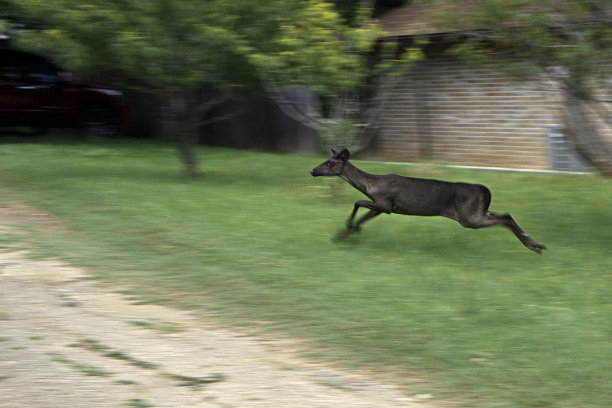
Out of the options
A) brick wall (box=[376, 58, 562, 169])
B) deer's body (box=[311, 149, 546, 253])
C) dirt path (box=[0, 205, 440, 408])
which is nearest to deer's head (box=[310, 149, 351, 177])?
deer's body (box=[311, 149, 546, 253])

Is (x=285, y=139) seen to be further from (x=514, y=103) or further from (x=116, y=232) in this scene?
(x=116, y=232)

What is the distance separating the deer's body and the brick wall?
6990mm

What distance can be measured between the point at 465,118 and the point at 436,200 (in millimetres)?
8708

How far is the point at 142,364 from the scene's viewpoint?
5176 mm

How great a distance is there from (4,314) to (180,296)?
56.1 inches

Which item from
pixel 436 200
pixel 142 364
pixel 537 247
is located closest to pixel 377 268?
pixel 436 200

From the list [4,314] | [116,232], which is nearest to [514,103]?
[116,232]

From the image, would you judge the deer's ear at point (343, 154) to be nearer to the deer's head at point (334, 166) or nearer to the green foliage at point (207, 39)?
the deer's head at point (334, 166)

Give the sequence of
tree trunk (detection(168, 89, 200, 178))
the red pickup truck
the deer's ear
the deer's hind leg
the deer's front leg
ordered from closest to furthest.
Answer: the deer's hind leg, the deer's front leg, the deer's ear, tree trunk (detection(168, 89, 200, 178)), the red pickup truck

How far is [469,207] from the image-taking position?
322 inches

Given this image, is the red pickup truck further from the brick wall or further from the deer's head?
the deer's head

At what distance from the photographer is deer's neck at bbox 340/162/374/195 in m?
8.64

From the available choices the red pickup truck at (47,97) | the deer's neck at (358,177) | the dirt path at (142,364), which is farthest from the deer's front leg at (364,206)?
the red pickup truck at (47,97)

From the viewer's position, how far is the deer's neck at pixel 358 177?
28.3 feet
